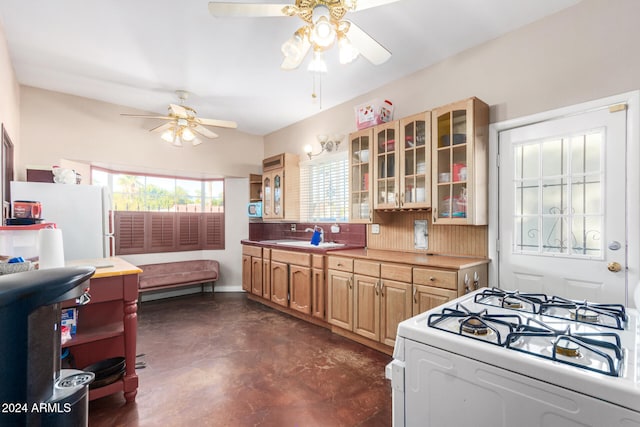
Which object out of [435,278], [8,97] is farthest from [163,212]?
[435,278]

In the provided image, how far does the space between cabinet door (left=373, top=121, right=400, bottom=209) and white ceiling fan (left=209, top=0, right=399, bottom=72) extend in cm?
117

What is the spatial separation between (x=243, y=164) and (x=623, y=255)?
15.2ft

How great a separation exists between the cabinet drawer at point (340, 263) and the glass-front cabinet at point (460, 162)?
923 mm

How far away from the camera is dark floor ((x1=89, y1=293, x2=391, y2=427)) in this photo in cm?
183

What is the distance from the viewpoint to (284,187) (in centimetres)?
440

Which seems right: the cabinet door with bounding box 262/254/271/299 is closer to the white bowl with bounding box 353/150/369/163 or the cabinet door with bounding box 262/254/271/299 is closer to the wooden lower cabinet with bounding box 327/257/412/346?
the wooden lower cabinet with bounding box 327/257/412/346

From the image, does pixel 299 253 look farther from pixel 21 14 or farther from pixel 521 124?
pixel 21 14

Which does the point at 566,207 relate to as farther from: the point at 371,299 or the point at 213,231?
the point at 213,231

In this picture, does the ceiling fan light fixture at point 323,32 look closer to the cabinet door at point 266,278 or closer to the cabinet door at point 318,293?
the cabinet door at point 318,293

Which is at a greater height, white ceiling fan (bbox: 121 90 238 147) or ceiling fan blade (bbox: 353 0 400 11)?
ceiling fan blade (bbox: 353 0 400 11)

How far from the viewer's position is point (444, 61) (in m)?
2.75

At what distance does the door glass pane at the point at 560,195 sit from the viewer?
2.00 metres

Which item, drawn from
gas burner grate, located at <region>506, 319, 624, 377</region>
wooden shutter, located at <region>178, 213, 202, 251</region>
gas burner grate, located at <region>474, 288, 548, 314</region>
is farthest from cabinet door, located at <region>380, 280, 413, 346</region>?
wooden shutter, located at <region>178, 213, 202, 251</region>

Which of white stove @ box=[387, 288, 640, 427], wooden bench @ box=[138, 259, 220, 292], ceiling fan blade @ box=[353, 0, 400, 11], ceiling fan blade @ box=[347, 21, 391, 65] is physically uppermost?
ceiling fan blade @ box=[353, 0, 400, 11]
